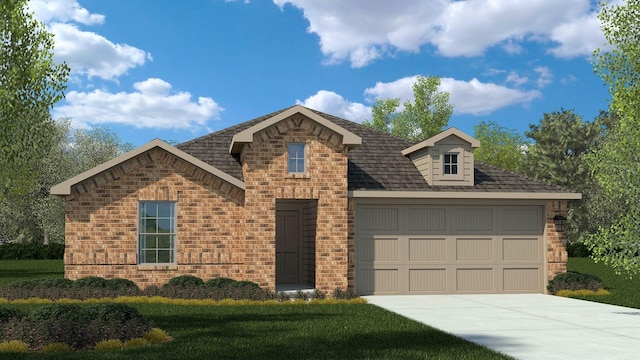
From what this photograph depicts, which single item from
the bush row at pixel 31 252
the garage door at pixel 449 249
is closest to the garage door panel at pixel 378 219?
the garage door at pixel 449 249

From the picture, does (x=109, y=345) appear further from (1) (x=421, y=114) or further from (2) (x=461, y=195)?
(1) (x=421, y=114)

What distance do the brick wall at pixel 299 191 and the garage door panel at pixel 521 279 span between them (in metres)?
5.12

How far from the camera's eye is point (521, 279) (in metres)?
21.6

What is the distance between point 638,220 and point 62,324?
11775mm

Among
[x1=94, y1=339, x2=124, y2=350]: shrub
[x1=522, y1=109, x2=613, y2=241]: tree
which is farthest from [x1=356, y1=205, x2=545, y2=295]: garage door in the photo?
[x1=522, y1=109, x2=613, y2=241]: tree

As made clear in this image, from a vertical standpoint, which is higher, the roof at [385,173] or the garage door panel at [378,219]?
the roof at [385,173]

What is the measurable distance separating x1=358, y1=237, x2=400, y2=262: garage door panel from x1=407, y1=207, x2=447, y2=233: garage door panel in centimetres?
68

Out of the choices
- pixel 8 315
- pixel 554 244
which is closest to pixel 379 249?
pixel 554 244

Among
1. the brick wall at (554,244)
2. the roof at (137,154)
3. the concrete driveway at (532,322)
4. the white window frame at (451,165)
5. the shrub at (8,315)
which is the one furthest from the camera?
the brick wall at (554,244)

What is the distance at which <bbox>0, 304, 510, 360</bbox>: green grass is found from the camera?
10.5 metres

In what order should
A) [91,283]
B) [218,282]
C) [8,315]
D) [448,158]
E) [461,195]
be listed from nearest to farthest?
[8,315]
[91,283]
[218,282]
[461,195]
[448,158]

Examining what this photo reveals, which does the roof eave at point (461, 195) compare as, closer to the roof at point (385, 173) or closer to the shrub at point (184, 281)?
the roof at point (385, 173)

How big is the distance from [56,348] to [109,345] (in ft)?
2.46

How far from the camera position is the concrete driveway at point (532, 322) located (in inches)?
444
